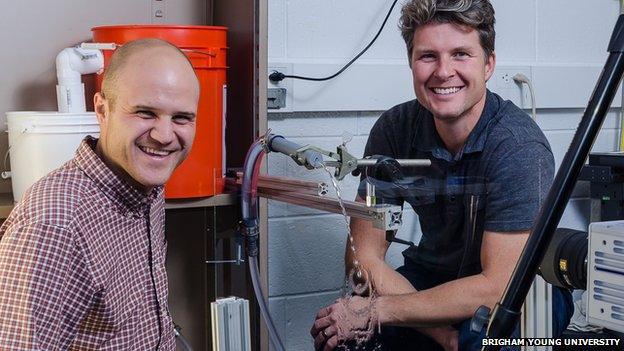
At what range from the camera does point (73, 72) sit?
170cm

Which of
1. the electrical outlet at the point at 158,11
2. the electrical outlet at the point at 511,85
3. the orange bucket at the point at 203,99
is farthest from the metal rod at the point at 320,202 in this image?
the electrical outlet at the point at 511,85

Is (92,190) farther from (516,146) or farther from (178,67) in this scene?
(516,146)

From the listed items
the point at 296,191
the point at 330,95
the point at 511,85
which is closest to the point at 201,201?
the point at 296,191

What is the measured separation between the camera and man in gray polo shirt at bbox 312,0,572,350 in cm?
150

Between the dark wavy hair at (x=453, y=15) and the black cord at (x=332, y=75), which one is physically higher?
the dark wavy hair at (x=453, y=15)

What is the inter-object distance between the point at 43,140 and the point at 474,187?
33.0 inches

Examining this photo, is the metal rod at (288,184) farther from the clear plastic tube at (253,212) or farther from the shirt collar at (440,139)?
the shirt collar at (440,139)

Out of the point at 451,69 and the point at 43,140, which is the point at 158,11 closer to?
the point at 43,140

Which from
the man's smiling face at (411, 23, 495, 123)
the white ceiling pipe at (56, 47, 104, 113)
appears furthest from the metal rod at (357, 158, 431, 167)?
the white ceiling pipe at (56, 47, 104, 113)

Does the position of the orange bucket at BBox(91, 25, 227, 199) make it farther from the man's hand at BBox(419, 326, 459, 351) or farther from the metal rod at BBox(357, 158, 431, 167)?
the man's hand at BBox(419, 326, 459, 351)

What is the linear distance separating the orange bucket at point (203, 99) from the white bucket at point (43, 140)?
162 mm

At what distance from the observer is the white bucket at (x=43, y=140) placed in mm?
1576

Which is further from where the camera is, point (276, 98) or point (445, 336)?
point (276, 98)

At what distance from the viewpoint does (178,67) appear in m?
1.39
